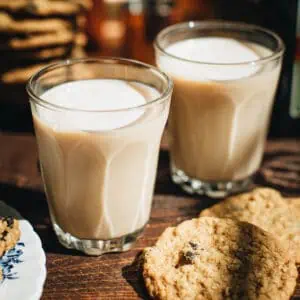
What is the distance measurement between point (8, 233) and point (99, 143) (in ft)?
0.66

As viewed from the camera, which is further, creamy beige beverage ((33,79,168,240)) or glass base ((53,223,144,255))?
glass base ((53,223,144,255))

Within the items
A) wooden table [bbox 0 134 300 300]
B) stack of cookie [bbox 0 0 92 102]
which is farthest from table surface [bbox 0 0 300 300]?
stack of cookie [bbox 0 0 92 102]

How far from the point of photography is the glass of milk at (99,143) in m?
0.89

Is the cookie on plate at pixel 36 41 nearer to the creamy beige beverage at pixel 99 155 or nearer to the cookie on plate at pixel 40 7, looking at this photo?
the cookie on plate at pixel 40 7

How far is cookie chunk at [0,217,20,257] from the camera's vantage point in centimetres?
91

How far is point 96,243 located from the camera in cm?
100

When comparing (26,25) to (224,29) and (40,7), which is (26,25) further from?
(224,29)

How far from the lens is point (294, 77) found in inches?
50.8

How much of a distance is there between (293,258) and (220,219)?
0.13m

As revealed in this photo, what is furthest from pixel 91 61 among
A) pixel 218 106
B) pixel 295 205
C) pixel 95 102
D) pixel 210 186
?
pixel 295 205

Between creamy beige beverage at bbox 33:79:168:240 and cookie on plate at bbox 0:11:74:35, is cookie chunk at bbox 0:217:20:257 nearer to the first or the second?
creamy beige beverage at bbox 33:79:168:240

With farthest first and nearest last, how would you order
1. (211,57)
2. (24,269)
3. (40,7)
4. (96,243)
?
(40,7), (211,57), (96,243), (24,269)

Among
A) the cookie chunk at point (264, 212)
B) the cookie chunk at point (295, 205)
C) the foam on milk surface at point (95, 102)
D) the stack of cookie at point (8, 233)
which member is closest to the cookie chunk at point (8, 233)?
the stack of cookie at point (8, 233)

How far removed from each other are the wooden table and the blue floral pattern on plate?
0.07 metres
